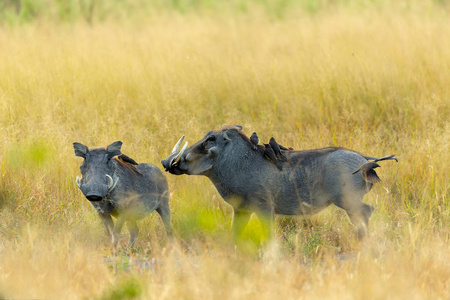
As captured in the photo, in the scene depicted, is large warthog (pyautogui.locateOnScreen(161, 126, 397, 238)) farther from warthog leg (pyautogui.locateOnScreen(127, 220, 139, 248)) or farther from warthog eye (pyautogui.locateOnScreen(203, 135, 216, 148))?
warthog leg (pyautogui.locateOnScreen(127, 220, 139, 248))

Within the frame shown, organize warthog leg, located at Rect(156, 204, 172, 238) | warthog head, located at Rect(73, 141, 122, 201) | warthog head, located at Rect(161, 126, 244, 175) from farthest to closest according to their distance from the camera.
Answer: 1. warthog leg, located at Rect(156, 204, 172, 238)
2. warthog head, located at Rect(161, 126, 244, 175)
3. warthog head, located at Rect(73, 141, 122, 201)

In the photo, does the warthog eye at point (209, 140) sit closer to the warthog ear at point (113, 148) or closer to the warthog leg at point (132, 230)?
the warthog ear at point (113, 148)

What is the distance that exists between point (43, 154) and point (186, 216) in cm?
175

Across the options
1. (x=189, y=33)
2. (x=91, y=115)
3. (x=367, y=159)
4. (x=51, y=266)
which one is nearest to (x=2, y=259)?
(x=51, y=266)

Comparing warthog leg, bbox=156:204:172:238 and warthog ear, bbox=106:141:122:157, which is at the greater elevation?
warthog ear, bbox=106:141:122:157

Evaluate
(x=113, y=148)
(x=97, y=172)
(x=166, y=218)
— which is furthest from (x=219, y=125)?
(x=97, y=172)

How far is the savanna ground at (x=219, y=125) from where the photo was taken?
3.55 meters

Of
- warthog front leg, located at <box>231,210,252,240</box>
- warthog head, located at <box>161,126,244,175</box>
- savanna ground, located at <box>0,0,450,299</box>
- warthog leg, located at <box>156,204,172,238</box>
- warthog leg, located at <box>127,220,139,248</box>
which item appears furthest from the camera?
warthog leg, located at <box>156,204,172,238</box>

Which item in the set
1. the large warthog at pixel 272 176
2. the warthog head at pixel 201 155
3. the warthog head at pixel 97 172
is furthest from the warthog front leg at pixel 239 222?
the warthog head at pixel 97 172

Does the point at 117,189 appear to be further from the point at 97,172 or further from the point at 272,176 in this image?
the point at 272,176

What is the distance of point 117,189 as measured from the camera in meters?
4.47

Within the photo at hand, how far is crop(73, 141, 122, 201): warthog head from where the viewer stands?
420cm

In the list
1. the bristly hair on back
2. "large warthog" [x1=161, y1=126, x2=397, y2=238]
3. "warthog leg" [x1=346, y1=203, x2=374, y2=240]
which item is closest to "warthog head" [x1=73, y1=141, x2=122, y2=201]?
the bristly hair on back

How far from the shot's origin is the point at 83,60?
880 centimetres
